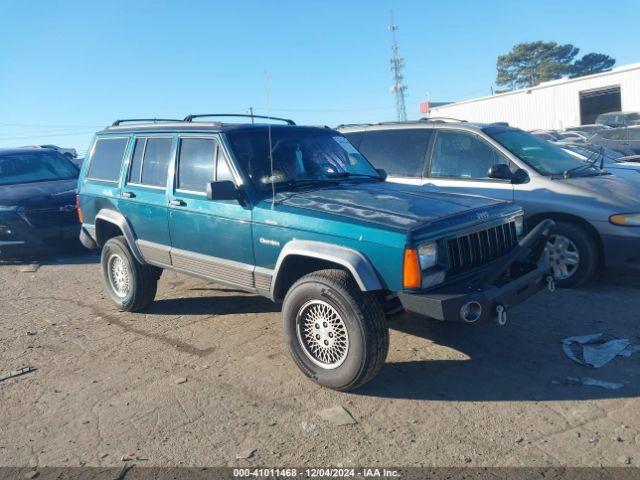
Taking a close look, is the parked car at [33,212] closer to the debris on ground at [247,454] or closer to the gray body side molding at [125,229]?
the gray body side molding at [125,229]

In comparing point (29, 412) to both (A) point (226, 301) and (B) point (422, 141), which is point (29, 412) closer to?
(A) point (226, 301)

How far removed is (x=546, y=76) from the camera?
72750 millimetres

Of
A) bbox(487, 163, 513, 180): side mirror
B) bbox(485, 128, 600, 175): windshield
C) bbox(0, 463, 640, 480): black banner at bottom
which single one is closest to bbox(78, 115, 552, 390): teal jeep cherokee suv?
bbox(0, 463, 640, 480): black banner at bottom

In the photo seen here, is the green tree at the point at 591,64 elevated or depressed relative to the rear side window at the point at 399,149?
elevated

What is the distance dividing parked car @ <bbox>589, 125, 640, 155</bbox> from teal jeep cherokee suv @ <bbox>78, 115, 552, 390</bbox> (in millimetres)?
15593

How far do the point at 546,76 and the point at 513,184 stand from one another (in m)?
74.8

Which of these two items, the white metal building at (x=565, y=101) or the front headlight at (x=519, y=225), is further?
the white metal building at (x=565, y=101)

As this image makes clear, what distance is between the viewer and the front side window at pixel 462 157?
6.46 metres

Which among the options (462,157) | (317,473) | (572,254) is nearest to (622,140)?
(462,157)

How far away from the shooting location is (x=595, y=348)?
14.3 ft

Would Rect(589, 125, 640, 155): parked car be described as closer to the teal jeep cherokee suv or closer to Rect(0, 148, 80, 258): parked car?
the teal jeep cherokee suv

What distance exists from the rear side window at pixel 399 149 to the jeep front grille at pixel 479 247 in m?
2.67

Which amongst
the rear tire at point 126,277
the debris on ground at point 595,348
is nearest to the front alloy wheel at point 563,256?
the debris on ground at point 595,348

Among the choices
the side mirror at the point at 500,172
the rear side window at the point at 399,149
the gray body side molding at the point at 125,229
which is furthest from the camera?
the rear side window at the point at 399,149
